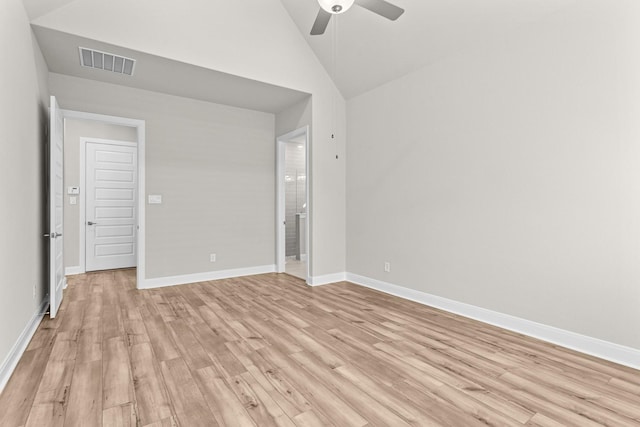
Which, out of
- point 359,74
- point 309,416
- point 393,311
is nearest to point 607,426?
point 309,416

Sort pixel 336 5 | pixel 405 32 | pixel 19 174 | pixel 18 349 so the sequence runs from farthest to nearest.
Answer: pixel 405 32, pixel 19 174, pixel 18 349, pixel 336 5

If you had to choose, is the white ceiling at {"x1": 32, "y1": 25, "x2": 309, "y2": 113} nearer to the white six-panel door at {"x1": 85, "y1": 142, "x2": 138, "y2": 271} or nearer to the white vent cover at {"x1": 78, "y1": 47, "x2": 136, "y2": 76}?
the white vent cover at {"x1": 78, "y1": 47, "x2": 136, "y2": 76}

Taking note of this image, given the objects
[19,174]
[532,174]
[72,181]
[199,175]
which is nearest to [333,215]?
[199,175]

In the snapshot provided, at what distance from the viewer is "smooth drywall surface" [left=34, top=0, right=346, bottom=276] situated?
10.5ft

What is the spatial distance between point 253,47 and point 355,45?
4.26 ft

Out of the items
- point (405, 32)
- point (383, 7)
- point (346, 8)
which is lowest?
point (346, 8)

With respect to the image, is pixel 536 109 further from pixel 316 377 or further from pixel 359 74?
pixel 316 377

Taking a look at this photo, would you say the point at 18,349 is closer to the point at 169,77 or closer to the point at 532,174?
the point at 169,77

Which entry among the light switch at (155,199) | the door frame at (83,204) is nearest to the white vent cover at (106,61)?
the light switch at (155,199)

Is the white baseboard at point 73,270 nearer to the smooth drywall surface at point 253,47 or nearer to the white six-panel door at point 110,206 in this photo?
the white six-panel door at point 110,206

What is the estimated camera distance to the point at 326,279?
4828 mm

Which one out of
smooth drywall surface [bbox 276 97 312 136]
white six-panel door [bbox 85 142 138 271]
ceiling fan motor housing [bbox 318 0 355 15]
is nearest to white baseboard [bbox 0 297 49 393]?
white six-panel door [bbox 85 142 138 271]

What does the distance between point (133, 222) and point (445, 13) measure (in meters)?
6.01

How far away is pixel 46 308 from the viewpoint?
3.48m
